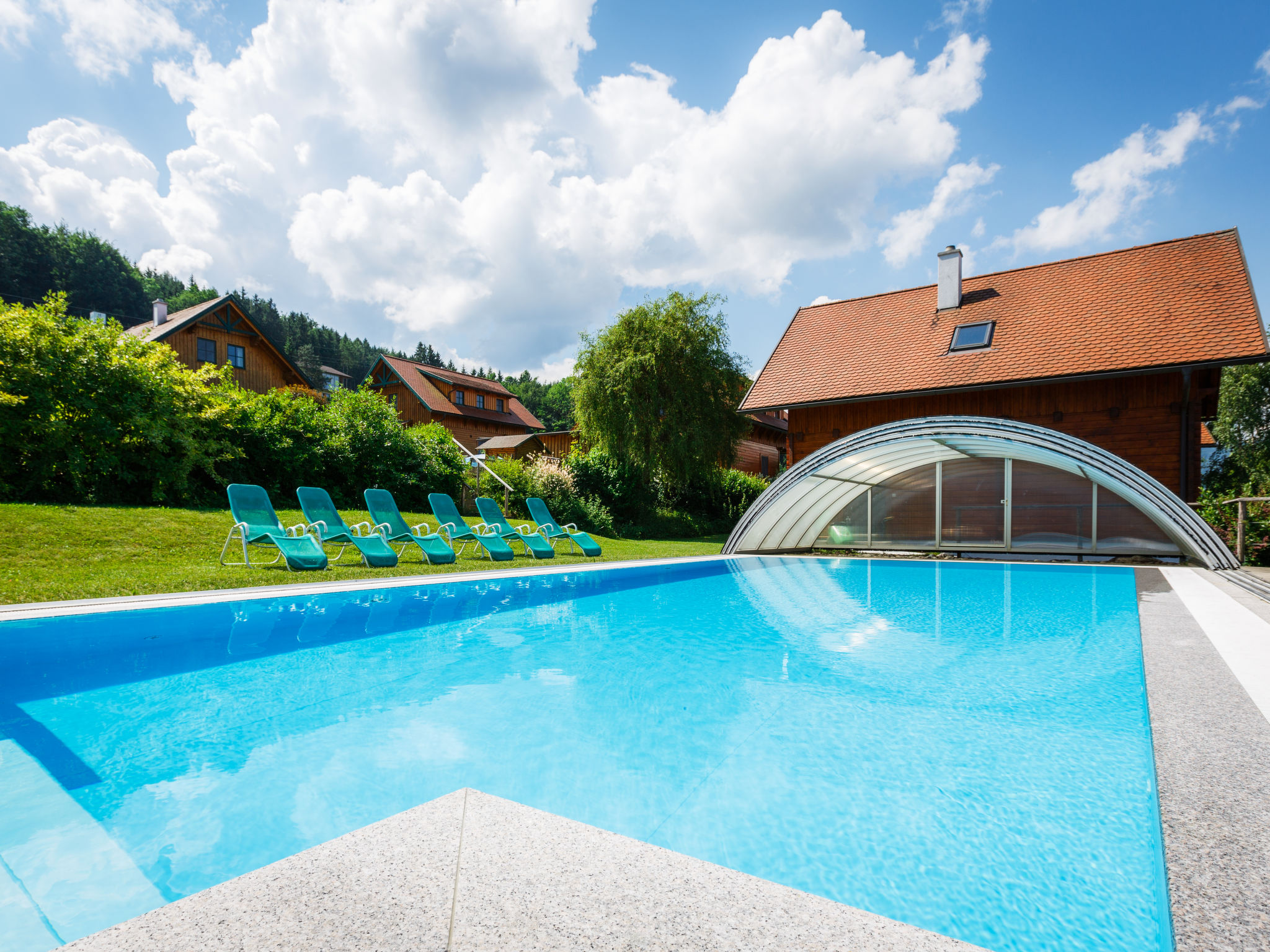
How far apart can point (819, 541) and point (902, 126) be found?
32.7 feet

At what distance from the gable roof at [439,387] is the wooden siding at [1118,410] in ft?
94.4

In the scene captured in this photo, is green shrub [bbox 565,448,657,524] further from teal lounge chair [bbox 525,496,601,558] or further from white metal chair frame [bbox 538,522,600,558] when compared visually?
white metal chair frame [bbox 538,522,600,558]

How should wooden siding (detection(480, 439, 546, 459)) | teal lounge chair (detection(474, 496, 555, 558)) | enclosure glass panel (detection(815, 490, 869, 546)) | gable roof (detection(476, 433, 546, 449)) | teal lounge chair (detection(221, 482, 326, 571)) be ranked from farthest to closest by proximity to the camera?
gable roof (detection(476, 433, 546, 449)) < wooden siding (detection(480, 439, 546, 459)) < enclosure glass panel (detection(815, 490, 869, 546)) < teal lounge chair (detection(474, 496, 555, 558)) < teal lounge chair (detection(221, 482, 326, 571))

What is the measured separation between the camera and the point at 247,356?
28.5 m

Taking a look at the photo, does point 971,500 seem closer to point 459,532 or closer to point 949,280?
point 949,280

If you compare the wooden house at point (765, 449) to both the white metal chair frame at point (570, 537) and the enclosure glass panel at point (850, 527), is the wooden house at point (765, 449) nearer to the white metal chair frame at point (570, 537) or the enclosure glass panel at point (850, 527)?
the enclosure glass panel at point (850, 527)

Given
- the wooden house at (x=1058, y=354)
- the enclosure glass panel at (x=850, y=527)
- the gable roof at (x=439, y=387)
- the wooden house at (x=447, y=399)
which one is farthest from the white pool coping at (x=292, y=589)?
the gable roof at (x=439, y=387)

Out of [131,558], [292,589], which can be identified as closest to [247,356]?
[131,558]

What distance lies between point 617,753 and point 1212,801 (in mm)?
2373

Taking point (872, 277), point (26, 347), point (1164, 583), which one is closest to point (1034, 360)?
point (872, 277)

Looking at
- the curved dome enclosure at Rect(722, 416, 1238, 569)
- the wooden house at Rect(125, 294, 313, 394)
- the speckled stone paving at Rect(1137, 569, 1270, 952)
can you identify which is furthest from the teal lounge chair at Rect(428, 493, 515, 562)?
the wooden house at Rect(125, 294, 313, 394)

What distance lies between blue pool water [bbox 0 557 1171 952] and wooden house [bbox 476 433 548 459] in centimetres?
2894

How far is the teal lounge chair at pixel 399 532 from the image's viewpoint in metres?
10.2

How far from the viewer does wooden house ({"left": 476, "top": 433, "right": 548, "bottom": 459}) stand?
35.6 metres
